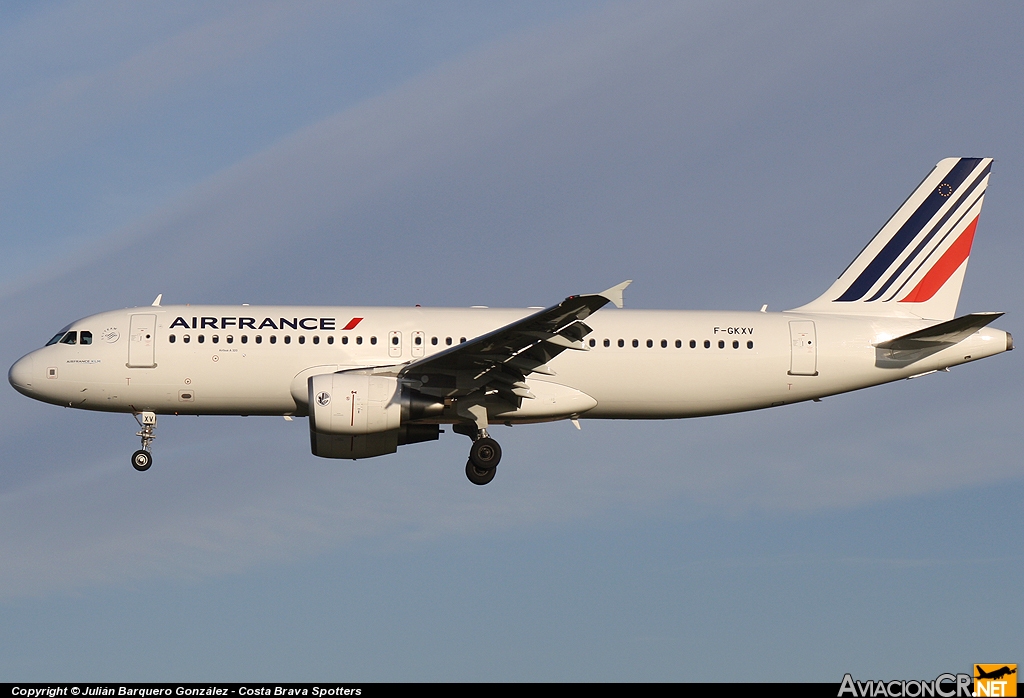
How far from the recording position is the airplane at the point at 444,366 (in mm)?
33938

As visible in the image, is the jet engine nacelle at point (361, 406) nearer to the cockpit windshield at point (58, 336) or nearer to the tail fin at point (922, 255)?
the cockpit windshield at point (58, 336)

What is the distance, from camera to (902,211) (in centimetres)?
4009

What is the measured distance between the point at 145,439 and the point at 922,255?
23.1 m

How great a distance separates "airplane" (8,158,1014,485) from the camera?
3394 centimetres

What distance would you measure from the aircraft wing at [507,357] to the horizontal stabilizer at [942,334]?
8839 mm

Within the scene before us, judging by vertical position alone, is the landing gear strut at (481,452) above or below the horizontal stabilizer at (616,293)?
below

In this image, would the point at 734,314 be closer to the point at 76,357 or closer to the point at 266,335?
the point at 266,335

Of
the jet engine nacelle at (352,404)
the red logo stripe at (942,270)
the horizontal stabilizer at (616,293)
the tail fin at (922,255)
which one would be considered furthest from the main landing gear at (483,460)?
the red logo stripe at (942,270)

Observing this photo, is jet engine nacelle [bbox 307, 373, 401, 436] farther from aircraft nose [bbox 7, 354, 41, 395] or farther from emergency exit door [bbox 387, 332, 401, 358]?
aircraft nose [bbox 7, 354, 41, 395]

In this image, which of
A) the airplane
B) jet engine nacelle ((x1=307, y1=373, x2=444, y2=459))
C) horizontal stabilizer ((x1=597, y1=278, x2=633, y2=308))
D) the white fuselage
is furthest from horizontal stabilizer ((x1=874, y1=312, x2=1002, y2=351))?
jet engine nacelle ((x1=307, y1=373, x2=444, y2=459))

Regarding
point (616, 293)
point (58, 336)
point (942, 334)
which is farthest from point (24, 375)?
point (942, 334)

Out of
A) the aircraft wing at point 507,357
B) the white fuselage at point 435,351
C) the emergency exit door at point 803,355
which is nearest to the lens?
the aircraft wing at point 507,357

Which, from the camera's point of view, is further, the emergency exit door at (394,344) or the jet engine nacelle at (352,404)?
the emergency exit door at (394,344)

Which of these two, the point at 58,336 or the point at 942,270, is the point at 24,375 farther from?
the point at 942,270
